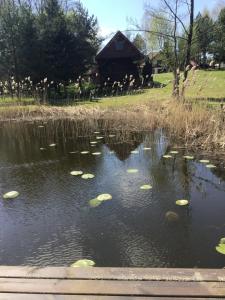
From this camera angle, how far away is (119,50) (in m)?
28.5

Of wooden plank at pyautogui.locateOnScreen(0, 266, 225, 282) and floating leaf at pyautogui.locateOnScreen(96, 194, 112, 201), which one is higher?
wooden plank at pyautogui.locateOnScreen(0, 266, 225, 282)

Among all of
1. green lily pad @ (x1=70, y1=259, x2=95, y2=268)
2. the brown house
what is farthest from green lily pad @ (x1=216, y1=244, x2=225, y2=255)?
the brown house

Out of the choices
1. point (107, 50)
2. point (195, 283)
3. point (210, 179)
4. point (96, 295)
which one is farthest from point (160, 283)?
point (107, 50)

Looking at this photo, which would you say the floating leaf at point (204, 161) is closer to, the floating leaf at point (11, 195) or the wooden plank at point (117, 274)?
the floating leaf at point (11, 195)

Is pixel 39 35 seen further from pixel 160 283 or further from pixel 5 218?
pixel 160 283

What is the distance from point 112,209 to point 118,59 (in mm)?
25062

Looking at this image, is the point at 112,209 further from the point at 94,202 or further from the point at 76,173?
the point at 76,173

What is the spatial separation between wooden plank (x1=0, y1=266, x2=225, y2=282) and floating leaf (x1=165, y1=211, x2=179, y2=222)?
5.45ft

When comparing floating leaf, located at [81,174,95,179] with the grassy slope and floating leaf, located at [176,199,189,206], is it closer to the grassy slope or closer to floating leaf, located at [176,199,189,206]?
floating leaf, located at [176,199,189,206]

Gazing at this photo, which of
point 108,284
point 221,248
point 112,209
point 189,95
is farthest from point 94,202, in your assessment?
point 189,95

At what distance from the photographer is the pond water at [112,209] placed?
3.72 meters

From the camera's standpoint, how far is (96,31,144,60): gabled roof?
92.9 feet

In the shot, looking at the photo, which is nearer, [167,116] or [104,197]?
[104,197]

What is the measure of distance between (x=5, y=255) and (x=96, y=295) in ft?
5.24
